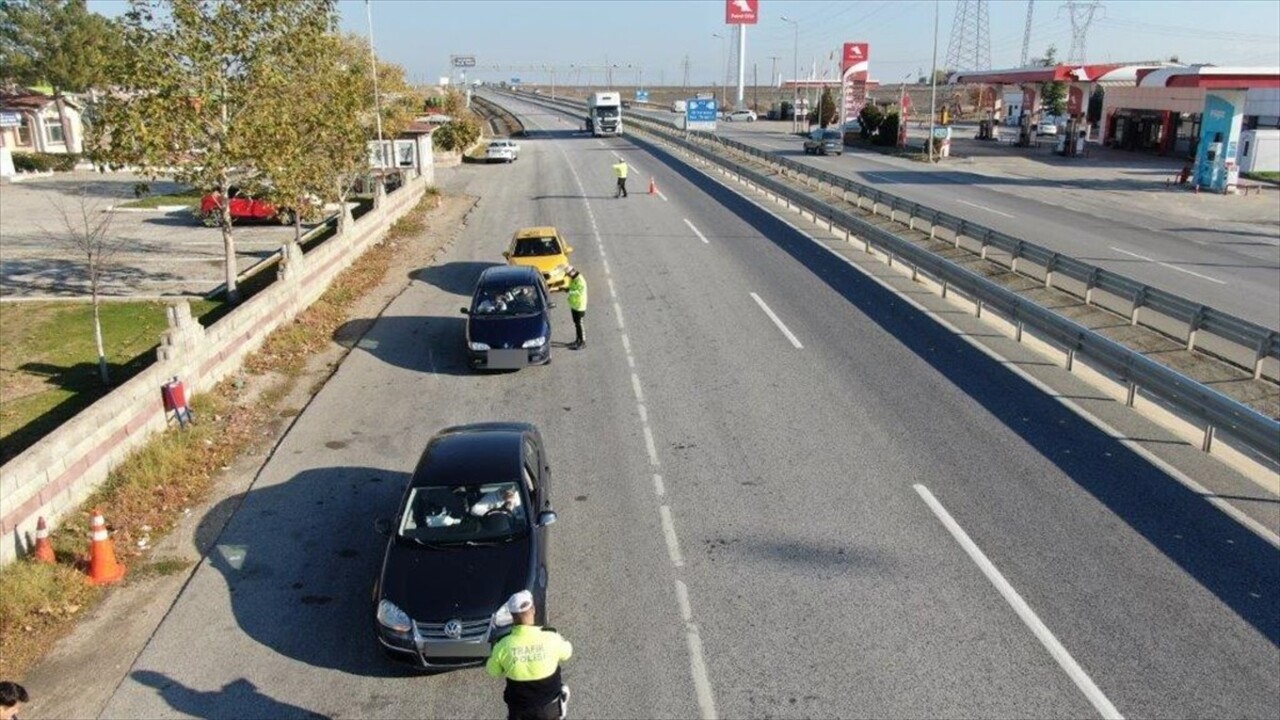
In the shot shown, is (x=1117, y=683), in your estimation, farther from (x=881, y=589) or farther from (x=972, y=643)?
(x=881, y=589)

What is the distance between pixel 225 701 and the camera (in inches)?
316

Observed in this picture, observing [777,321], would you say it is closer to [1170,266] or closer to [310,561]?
[310,561]

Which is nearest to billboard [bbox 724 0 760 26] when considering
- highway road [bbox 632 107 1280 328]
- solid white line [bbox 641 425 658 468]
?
highway road [bbox 632 107 1280 328]

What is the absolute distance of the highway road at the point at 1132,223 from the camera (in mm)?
→ 24656

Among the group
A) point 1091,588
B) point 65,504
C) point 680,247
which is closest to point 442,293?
point 680,247

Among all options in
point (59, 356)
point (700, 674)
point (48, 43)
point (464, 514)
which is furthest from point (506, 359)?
point (48, 43)

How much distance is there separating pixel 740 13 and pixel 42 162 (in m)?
94.0

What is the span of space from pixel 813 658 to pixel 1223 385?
420 inches

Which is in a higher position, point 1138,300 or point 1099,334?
point 1138,300

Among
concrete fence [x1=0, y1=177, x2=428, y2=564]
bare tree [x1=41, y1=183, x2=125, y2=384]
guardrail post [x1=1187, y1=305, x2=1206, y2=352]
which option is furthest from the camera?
bare tree [x1=41, y1=183, x2=125, y2=384]

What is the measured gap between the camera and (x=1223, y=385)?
15.1m

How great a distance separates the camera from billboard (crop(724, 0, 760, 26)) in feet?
409

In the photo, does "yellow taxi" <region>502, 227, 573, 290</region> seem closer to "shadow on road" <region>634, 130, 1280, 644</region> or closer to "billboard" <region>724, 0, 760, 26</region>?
"shadow on road" <region>634, 130, 1280, 644</region>

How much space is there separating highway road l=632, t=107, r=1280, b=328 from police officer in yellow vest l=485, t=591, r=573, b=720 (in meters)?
19.4
